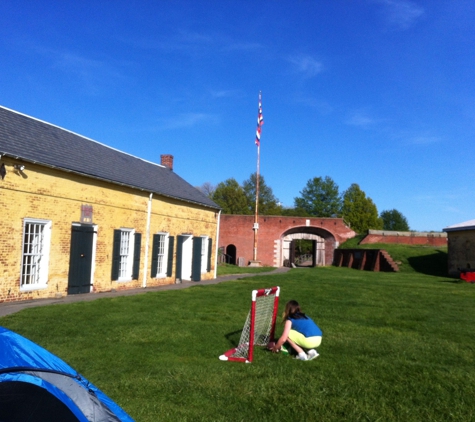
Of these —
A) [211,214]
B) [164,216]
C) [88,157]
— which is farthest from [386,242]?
[88,157]

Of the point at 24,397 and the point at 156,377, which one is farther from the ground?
the point at 24,397

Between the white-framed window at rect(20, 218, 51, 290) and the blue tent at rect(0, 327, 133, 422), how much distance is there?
31.5ft

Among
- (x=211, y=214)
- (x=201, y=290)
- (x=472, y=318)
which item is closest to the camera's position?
(x=472, y=318)

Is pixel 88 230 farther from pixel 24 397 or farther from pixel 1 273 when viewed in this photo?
pixel 24 397

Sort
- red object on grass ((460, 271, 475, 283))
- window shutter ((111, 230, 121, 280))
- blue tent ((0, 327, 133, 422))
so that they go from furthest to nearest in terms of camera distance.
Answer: red object on grass ((460, 271, 475, 283)), window shutter ((111, 230, 121, 280)), blue tent ((0, 327, 133, 422))

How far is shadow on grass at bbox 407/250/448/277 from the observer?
30.6 m

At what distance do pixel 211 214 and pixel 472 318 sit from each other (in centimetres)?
1497

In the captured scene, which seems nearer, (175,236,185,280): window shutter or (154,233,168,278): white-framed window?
(154,233,168,278): white-framed window

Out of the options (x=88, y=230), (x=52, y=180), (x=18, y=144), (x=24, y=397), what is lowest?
(x=24, y=397)

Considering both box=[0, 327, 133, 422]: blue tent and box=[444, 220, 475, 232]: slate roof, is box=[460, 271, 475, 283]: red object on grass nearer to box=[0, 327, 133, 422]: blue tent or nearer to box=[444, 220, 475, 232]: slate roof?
box=[444, 220, 475, 232]: slate roof

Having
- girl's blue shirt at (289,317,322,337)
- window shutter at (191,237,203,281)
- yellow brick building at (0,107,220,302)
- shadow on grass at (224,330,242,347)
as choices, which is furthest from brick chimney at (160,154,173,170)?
girl's blue shirt at (289,317,322,337)

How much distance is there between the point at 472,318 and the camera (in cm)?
1030

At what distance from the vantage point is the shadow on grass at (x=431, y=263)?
3063cm

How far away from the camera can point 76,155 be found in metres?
15.4
